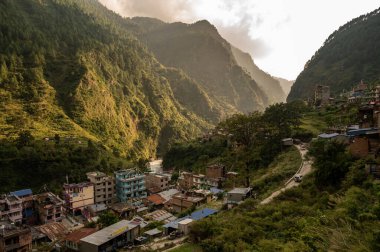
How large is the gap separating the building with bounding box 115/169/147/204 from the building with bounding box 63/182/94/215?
4.77 metres

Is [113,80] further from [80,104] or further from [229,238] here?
[229,238]

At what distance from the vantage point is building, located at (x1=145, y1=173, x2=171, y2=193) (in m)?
53.3

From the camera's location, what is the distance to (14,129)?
63.2 m

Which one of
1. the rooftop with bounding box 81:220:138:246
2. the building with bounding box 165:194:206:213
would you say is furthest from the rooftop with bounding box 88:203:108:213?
the rooftop with bounding box 81:220:138:246

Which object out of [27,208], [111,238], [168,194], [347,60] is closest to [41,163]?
[27,208]

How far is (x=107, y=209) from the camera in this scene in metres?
45.0

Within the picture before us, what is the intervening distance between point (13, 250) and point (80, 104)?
189 ft

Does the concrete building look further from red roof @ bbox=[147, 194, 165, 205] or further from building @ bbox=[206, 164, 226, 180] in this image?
building @ bbox=[206, 164, 226, 180]

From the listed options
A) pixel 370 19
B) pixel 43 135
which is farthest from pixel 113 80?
pixel 370 19

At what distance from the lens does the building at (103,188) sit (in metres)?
48.9

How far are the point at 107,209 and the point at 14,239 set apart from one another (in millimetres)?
14115

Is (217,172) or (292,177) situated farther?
(217,172)

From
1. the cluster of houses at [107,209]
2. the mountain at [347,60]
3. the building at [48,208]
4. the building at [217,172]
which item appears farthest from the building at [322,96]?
the building at [48,208]

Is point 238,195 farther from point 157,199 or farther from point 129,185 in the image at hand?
point 129,185
